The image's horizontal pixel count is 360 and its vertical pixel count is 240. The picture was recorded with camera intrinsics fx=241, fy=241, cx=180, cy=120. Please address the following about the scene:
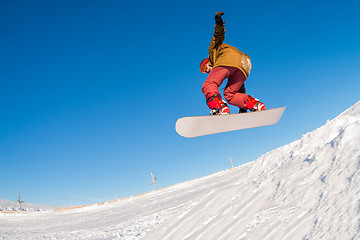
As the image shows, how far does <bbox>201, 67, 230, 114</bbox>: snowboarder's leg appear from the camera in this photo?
395 centimetres

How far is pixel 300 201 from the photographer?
2805 millimetres

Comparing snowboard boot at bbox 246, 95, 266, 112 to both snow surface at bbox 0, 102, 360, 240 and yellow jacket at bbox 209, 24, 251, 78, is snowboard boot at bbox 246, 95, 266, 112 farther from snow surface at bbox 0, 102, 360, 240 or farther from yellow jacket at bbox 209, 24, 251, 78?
snow surface at bbox 0, 102, 360, 240

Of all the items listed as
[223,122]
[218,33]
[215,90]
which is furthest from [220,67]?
[223,122]

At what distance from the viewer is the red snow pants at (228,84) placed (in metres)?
3.99

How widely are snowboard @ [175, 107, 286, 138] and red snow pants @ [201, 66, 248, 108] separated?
1.10 ft

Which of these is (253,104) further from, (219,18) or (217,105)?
(219,18)

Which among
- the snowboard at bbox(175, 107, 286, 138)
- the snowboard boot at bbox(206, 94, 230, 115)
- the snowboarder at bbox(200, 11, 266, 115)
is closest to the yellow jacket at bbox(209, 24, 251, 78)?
the snowboarder at bbox(200, 11, 266, 115)

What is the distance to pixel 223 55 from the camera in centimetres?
402

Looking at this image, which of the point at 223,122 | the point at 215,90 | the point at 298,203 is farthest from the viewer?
the point at 223,122

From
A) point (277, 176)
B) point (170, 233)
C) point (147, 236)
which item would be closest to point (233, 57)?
point (277, 176)

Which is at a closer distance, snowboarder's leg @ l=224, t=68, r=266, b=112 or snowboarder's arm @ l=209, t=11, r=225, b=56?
snowboarder's arm @ l=209, t=11, r=225, b=56

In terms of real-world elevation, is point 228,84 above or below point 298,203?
above

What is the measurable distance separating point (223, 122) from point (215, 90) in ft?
2.09

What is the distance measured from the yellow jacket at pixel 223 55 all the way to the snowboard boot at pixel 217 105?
1.85 feet
